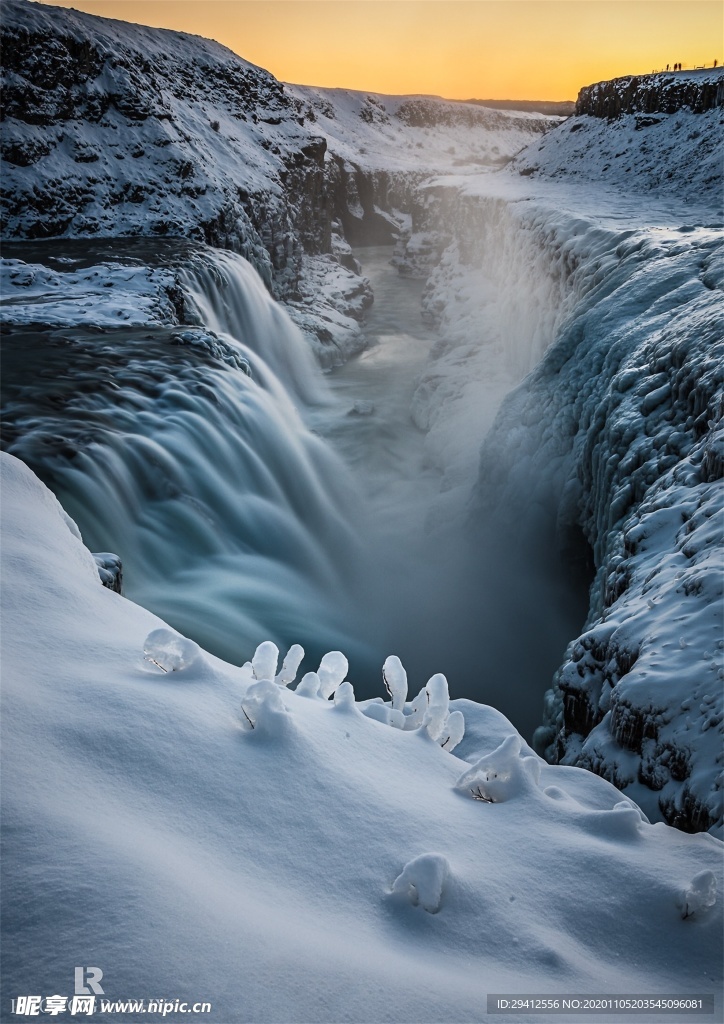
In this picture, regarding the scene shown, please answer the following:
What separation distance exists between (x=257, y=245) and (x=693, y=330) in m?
17.9

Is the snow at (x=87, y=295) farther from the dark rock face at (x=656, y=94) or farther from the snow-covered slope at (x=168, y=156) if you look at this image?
the dark rock face at (x=656, y=94)

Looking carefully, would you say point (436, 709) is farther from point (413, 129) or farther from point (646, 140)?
point (413, 129)

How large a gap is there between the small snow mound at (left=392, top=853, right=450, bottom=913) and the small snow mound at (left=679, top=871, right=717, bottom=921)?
2.52 feet

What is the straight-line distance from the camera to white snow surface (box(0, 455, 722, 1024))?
1390 millimetres

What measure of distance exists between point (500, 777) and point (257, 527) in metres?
6.34

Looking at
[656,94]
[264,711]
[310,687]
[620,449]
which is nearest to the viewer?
[264,711]

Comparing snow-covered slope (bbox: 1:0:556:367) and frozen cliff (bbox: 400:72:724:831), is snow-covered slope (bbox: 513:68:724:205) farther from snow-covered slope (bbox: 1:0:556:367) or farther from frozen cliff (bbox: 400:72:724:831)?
snow-covered slope (bbox: 1:0:556:367)

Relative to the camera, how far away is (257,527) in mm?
8430

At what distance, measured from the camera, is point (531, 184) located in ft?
81.3

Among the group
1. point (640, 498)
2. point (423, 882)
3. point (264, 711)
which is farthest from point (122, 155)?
point (423, 882)

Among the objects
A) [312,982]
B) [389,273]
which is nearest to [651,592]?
[312,982]

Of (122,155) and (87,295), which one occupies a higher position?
(122,155)

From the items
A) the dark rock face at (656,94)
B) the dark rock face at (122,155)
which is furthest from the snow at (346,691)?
the dark rock face at (656,94)

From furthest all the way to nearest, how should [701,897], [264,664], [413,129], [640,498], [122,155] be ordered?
[413,129] < [122,155] < [640,498] < [264,664] < [701,897]
